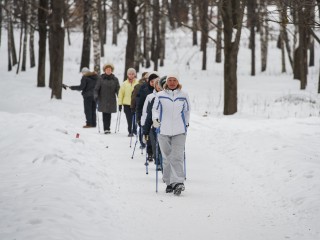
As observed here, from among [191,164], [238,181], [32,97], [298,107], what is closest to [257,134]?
[191,164]

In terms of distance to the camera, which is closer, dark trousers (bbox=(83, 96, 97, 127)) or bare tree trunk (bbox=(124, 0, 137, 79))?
dark trousers (bbox=(83, 96, 97, 127))

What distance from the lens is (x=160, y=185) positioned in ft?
27.5

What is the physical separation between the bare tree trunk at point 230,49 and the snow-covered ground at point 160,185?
6.18ft

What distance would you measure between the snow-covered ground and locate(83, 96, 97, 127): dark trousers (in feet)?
4.85

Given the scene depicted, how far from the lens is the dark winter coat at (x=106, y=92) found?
14547mm

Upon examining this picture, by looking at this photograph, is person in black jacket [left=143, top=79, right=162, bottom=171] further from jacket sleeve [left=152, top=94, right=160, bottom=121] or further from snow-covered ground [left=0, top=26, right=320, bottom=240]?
jacket sleeve [left=152, top=94, right=160, bottom=121]

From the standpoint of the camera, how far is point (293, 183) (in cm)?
781

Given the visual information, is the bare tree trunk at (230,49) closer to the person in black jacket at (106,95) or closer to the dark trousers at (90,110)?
the person in black jacket at (106,95)

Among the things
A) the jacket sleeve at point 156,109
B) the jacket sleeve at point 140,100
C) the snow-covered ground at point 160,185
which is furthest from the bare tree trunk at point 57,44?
the jacket sleeve at point 156,109

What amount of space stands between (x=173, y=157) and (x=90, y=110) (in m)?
8.17

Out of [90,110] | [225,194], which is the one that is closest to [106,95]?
[90,110]

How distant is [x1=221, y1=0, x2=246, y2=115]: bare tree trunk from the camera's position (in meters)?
16.8

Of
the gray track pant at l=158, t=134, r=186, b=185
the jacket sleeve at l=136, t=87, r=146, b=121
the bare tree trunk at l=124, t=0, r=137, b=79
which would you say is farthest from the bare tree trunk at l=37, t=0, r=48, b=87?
the gray track pant at l=158, t=134, r=186, b=185

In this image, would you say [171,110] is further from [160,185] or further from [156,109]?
[160,185]
